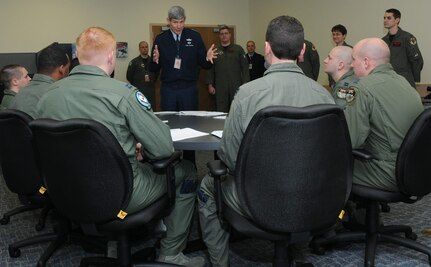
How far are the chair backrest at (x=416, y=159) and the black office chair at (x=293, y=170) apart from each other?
1.36 feet

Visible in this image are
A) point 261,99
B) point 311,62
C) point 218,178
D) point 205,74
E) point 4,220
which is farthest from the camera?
point 205,74

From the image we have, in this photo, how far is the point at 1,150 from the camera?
208 centimetres

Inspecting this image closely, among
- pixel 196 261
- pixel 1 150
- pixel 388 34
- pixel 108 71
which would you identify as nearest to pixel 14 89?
pixel 1 150

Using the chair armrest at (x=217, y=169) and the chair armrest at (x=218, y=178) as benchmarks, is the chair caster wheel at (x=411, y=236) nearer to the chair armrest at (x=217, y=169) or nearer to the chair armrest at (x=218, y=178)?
the chair armrest at (x=218, y=178)

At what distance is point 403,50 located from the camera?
A: 4879mm

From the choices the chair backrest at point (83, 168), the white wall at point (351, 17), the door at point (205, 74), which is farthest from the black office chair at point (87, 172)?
the door at point (205, 74)

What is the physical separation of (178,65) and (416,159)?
8.48 feet

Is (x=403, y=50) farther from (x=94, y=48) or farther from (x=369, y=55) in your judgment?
(x=94, y=48)

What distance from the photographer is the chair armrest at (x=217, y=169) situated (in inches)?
61.4

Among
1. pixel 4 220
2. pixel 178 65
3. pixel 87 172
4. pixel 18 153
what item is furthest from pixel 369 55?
pixel 4 220

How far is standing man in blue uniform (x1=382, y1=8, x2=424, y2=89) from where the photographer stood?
15.8 ft

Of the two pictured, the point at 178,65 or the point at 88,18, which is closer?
the point at 178,65

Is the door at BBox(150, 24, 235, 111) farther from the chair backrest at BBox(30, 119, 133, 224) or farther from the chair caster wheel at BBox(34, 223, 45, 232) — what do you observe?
the chair backrest at BBox(30, 119, 133, 224)

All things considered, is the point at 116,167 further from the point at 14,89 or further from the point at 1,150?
the point at 14,89
